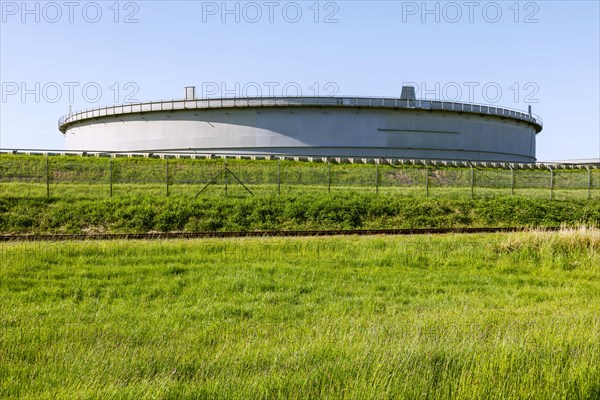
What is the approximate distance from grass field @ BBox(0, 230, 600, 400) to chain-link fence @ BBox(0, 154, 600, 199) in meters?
14.2

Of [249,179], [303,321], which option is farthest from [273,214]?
[303,321]

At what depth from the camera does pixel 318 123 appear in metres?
52.8

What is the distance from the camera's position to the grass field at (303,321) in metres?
5.43

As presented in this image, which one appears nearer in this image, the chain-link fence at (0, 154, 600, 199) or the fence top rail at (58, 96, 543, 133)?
the chain-link fence at (0, 154, 600, 199)

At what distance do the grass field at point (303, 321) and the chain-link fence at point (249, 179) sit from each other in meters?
14.2

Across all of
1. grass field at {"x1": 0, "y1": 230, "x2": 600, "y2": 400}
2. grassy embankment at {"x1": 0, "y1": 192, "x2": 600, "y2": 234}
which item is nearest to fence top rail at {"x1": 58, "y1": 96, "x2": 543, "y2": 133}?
grassy embankment at {"x1": 0, "y1": 192, "x2": 600, "y2": 234}

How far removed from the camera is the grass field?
5434mm

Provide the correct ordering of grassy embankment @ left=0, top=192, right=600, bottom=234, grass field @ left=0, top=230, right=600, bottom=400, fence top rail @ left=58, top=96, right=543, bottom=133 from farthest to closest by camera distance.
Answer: fence top rail @ left=58, top=96, right=543, bottom=133 → grassy embankment @ left=0, top=192, right=600, bottom=234 → grass field @ left=0, top=230, right=600, bottom=400

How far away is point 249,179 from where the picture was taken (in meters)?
35.5

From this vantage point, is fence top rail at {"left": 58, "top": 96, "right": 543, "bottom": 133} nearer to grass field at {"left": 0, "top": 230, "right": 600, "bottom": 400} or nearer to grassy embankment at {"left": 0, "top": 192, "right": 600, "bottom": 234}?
grassy embankment at {"left": 0, "top": 192, "right": 600, "bottom": 234}

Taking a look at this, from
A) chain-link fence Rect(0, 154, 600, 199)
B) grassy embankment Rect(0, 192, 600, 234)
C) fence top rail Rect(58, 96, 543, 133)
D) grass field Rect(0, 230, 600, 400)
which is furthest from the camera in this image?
fence top rail Rect(58, 96, 543, 133)

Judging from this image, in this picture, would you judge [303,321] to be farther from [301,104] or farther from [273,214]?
[301,104]

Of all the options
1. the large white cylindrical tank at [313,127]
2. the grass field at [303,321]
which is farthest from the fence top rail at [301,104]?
the grass field at [303,321]

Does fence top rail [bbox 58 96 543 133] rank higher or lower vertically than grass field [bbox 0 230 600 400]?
higher
